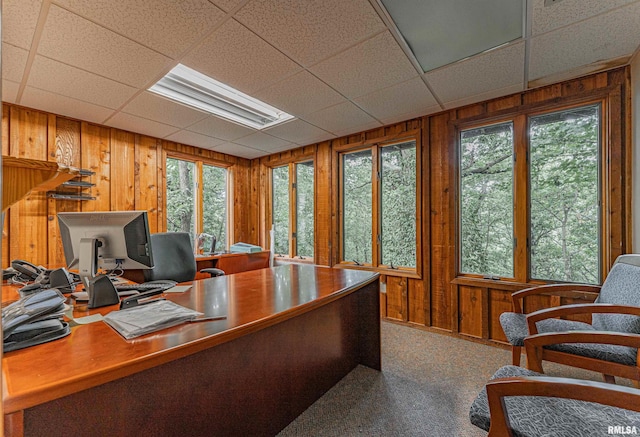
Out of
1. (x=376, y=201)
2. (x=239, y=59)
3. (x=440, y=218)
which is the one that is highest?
(x=239, y=59)

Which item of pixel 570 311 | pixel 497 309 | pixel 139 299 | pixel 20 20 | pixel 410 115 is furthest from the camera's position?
pixel 410 115

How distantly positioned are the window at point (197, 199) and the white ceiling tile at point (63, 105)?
1.08 m

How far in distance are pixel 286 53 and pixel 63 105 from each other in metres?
2.38

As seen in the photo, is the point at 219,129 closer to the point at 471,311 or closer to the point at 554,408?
the point at 471,311

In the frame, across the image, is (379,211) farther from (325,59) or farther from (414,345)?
(325,59)

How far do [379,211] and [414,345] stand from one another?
163 cm

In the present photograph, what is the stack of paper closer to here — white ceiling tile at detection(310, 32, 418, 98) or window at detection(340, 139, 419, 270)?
white ceiling tile at detection(310, 32, 418, 98)

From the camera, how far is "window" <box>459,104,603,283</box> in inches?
101

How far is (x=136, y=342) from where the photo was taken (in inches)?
41.8

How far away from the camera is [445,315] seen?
3.16 m

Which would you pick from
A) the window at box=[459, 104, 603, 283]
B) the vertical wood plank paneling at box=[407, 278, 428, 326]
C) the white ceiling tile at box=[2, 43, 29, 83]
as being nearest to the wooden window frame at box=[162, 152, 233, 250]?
the white ceiling tile at box=[2, 43, 29, 83]

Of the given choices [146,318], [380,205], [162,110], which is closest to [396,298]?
[380,205]

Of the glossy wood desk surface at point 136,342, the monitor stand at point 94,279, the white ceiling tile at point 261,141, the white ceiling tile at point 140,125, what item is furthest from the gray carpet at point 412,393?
the white ceiling tile at point 140,125

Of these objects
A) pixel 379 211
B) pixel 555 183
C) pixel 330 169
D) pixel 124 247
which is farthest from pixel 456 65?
pixel 124 247
